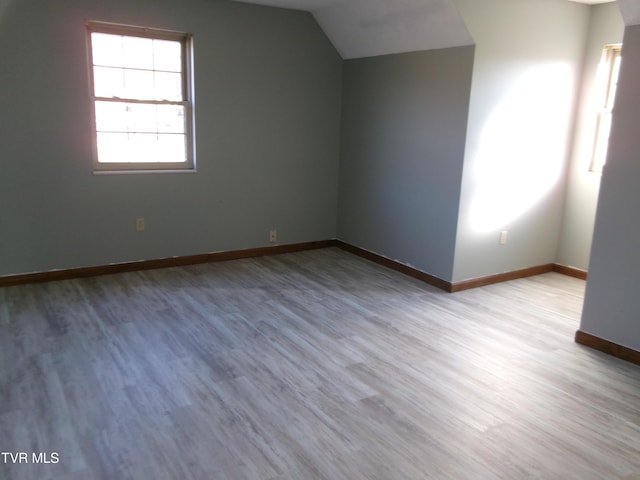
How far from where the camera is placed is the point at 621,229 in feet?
10.1

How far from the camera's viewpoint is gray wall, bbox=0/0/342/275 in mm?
3854

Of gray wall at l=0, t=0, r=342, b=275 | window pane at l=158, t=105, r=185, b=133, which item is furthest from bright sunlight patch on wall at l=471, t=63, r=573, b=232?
window pane at l=158, t=105, r=185, b=133

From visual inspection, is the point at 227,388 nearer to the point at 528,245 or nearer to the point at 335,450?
the point at 335,450

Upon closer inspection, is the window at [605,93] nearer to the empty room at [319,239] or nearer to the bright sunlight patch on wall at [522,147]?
the empty room at [319,239]

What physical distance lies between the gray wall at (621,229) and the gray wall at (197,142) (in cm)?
289

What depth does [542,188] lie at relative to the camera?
4.62 meters

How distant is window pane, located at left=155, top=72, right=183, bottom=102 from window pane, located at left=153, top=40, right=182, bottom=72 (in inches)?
2.3

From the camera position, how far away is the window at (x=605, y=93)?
Result: 4395 millimetres

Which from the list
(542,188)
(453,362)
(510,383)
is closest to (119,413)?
(453,362)

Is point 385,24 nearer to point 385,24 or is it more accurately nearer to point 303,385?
point 385,24

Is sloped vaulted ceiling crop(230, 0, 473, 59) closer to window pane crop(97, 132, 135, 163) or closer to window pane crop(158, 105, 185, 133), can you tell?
window pane crop(158, 105, 185, 133)

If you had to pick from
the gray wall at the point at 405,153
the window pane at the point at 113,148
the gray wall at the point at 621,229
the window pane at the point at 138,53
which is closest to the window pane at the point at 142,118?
the window pane at the point at 113,148

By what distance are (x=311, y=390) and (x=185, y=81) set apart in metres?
3.13

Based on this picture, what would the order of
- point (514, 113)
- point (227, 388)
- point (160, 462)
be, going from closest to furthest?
point (160, 462)
point (227, 388)
point (514, 113)
